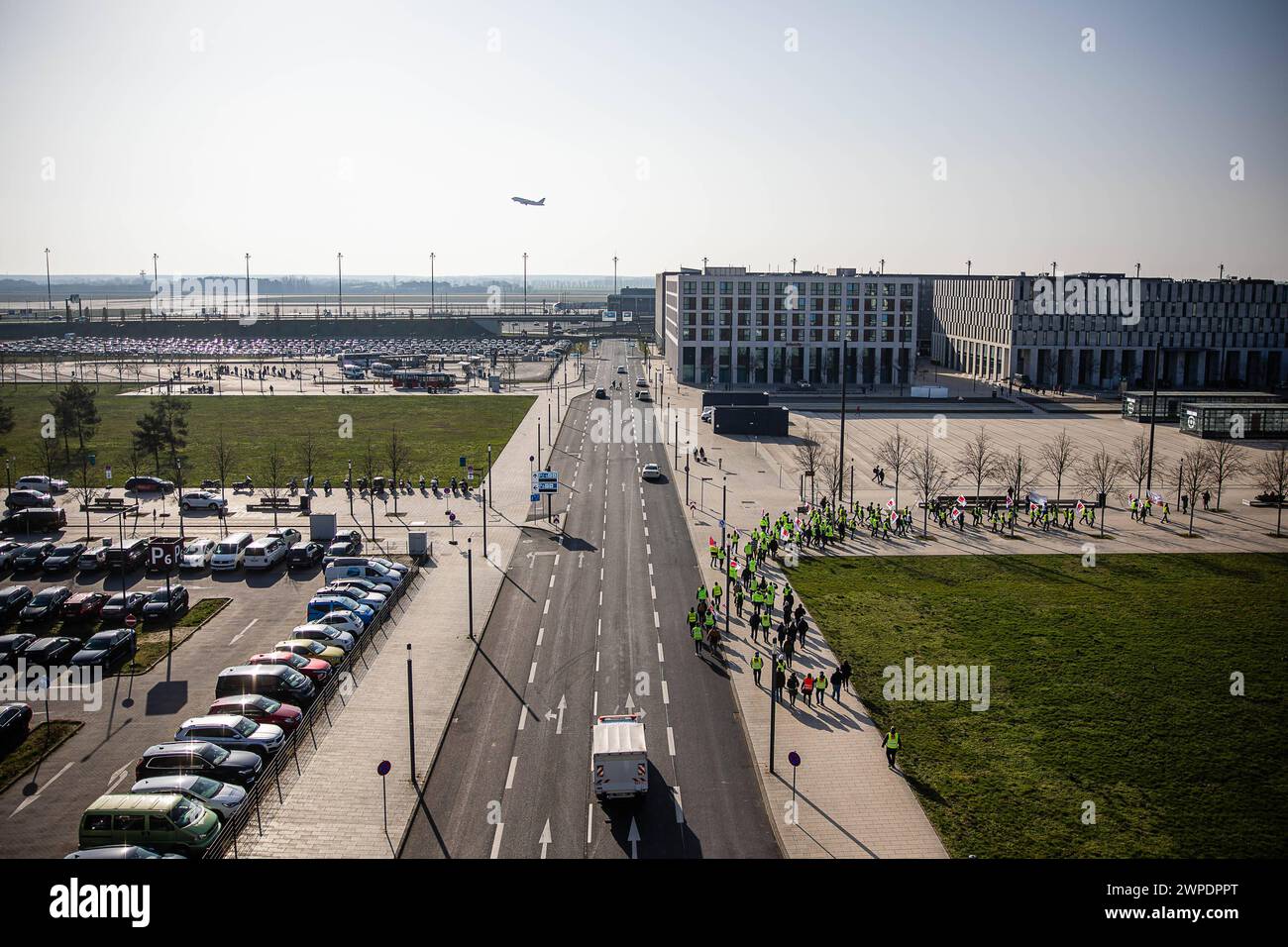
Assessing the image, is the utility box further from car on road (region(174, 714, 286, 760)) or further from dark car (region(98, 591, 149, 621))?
car on road (region(174, 714, 286, 760))

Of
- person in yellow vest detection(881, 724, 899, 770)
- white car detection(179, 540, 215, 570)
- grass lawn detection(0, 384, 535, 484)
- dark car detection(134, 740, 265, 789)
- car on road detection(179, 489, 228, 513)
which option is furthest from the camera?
grass lawn detection(0, 384, 535, 484)

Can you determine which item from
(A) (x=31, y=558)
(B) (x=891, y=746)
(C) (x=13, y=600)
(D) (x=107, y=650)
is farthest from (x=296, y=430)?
(B) (x=891, y=746)

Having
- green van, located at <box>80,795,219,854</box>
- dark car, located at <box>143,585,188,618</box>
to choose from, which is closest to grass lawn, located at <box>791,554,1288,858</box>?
green van, located at <box>80,795,219,854</box>

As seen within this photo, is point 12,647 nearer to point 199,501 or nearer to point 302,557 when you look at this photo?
point 302,557

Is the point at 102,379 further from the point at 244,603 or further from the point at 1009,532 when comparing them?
the point at 1009,532

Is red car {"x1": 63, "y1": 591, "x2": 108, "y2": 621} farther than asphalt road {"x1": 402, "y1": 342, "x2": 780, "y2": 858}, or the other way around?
red car {"x1": 63, "y1": 591, "x2": 108, "y2": 621}

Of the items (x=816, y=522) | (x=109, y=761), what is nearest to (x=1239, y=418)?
(x=816, y=522)
